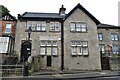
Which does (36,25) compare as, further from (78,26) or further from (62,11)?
(78,26)

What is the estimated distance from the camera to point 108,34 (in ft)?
112

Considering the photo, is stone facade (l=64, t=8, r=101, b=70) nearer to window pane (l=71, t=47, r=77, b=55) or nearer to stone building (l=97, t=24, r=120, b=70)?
window pane (l=71, t=47, r=77, b=55)

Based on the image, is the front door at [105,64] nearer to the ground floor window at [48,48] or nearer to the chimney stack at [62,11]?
the ground floor window at [48,48]

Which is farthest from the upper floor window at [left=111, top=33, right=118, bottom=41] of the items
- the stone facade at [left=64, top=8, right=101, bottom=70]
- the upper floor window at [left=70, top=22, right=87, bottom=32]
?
the upper floor window at [left=70, top=22, right=87, bottom=32]

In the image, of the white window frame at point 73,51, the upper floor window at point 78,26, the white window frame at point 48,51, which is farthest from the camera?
the upper floor window at point 78,26

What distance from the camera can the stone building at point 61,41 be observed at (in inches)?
924

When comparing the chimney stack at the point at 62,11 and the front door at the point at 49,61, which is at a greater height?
the chimney stack at the point at 62,11

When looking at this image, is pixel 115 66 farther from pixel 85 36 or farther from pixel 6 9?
pixel 6 9

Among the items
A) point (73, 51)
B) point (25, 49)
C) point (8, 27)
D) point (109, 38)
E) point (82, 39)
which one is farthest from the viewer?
point (109, 38)

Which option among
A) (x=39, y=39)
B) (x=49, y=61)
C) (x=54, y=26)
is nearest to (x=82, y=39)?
(x=54, y=26)

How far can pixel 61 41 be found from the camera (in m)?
24.3

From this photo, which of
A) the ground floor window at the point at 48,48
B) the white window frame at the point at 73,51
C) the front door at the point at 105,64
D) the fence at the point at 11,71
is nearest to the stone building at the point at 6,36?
the fence at the point at 11,71

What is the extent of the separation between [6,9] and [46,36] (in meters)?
24.8

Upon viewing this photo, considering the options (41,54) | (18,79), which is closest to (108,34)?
(41,54)
